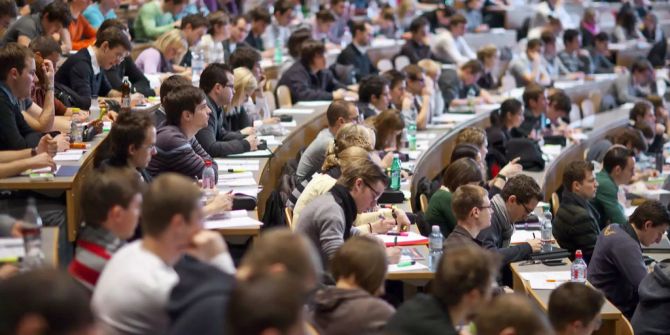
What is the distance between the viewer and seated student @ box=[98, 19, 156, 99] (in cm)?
900

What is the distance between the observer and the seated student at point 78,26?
10102 mm

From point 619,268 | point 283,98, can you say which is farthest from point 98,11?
point 619,268

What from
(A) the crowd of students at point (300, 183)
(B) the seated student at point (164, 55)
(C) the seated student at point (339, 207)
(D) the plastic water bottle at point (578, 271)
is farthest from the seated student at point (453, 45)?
(C) the seated student at point (339, 207)

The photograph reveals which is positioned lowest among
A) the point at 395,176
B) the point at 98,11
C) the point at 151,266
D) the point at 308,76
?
the point at 395,176

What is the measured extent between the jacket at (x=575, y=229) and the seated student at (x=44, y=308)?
488 centimetres

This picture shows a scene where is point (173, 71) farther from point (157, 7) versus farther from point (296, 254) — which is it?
point (296, 254)

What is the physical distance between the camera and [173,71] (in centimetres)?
1044

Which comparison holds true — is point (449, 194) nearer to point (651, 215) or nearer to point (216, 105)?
point (651, 215)

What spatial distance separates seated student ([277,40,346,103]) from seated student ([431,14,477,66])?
3.10 meters

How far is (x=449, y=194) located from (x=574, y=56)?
28.0ft

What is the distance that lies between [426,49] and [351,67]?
1757mm

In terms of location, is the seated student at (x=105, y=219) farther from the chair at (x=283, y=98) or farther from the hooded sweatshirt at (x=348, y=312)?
the chair at (x=283, y=98)

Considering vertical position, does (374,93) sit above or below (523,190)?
above

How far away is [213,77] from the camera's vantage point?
26.1 ft
